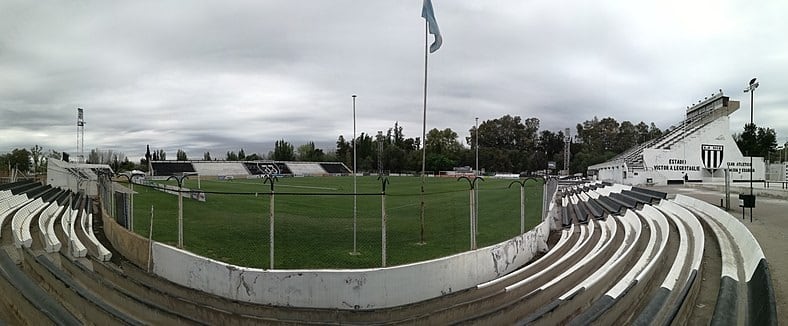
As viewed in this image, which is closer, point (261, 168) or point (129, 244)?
point (129, 244)

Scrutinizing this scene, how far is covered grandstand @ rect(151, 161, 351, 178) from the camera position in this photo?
228ft

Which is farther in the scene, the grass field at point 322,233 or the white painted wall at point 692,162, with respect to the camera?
the white painted wall at point 692,162

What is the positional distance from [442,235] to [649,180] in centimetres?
3424

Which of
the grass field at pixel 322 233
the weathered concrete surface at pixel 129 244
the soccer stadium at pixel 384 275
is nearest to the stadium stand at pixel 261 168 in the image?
the grass field at pixel 322 233

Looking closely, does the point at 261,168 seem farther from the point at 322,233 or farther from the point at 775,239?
the point at 775,239

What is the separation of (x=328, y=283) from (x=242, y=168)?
77922 millimetres

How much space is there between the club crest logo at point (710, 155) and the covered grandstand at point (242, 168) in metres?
55.3

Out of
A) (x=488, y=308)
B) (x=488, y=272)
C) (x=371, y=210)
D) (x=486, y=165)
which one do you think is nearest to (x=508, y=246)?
(x=488, y=272)

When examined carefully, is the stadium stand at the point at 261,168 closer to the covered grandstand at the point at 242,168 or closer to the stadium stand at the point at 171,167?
the covered grandstand at the point at 242,168

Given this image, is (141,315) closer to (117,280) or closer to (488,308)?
(117,280)

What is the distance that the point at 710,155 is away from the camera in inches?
1674

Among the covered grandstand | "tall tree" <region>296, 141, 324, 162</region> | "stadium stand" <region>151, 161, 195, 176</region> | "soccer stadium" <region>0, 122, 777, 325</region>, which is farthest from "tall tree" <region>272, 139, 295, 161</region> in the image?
"soccer stadium" <region>0, 122, 777, 325</region>

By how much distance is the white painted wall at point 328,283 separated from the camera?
22.5 ft

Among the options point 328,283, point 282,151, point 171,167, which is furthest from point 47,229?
point 282,151
